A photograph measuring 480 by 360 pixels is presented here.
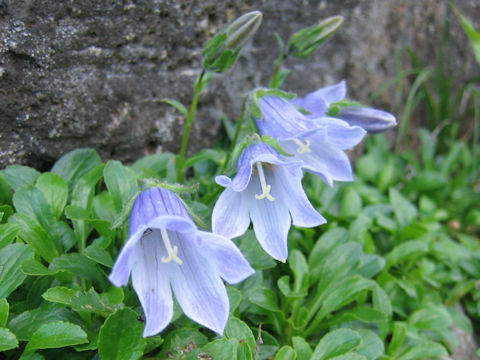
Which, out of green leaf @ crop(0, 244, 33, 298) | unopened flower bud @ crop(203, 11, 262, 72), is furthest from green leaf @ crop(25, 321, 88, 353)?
unopened flower bud @ crop(203, 11, 262, 72)

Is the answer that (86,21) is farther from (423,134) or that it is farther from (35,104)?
(423,134)

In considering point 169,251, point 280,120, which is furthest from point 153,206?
point 280,120

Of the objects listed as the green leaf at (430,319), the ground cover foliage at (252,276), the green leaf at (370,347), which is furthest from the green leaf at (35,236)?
the green leaf at (430,319)

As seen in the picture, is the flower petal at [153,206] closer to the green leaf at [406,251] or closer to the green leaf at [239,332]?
the green leaf at [239,332]

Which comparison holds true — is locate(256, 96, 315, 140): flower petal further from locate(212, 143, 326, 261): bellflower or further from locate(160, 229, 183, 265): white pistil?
locate(160, 229, 183, 265): white pistil

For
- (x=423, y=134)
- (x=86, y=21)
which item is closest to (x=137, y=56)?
(x=86, y=21)
